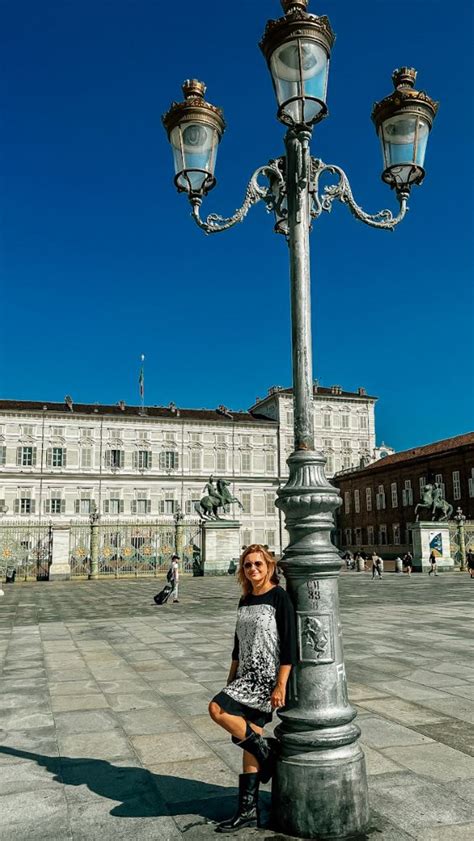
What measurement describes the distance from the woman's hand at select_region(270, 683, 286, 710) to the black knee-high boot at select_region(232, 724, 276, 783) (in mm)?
213

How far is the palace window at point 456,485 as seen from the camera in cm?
4662

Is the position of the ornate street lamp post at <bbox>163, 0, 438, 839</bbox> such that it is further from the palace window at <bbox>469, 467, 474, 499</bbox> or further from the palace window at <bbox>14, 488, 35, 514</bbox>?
the palace window at <bbox>14, 488, 35, 514</bbox>

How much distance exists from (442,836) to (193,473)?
58.0 metres

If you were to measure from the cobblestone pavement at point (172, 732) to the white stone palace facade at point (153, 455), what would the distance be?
46.5m

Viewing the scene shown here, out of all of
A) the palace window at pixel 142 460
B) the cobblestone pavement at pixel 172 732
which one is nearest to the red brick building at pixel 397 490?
the palace window at pixel 142 460

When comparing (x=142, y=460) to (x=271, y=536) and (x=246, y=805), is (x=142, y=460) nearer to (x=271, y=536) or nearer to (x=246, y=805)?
(x=271, y=536)

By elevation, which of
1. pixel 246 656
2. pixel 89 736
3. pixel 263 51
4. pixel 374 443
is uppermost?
pixel 374 443

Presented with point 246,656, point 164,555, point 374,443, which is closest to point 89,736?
point 246,656

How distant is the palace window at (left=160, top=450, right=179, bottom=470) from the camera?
2382 inches

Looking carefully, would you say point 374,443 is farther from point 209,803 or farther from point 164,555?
point 209,803

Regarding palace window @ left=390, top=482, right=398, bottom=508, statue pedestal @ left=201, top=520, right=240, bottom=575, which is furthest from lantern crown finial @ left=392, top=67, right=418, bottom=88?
palace window @ left=390, top=482, right=398, bottom=508

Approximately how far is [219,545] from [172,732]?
1068 inches

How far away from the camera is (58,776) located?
457cm

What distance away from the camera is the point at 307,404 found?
415cm
